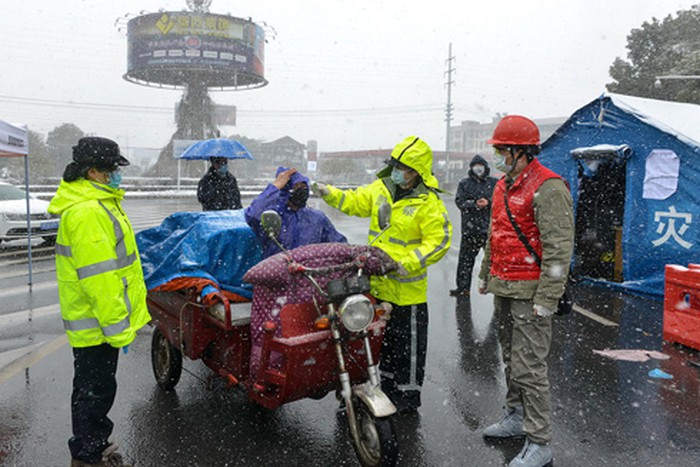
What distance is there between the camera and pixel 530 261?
3373 mm

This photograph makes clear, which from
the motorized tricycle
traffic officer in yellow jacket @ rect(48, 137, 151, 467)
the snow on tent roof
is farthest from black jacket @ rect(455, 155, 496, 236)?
traffic officer in yellow jacket @ rect(48, 137, 151, 467)

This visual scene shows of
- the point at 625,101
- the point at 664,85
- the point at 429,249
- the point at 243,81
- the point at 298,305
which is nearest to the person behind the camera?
the point at 298,305

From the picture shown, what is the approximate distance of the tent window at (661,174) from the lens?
7.82 m

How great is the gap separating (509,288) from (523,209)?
1.66 ft

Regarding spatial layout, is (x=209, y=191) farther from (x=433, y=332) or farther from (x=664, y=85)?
(x=664, y=85)

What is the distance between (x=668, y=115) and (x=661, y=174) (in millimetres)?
1271

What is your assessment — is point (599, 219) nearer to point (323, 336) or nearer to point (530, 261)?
point (530, 261)

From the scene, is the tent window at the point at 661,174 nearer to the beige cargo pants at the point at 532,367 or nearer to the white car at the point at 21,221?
the beige cargo pants at the point at 532,367

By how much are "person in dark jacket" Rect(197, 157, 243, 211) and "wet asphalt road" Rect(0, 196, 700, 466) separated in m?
2.15

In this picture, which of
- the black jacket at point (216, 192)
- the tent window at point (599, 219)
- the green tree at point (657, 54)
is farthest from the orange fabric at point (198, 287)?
the green tree at point (657, 54)

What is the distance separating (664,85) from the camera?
28.1m

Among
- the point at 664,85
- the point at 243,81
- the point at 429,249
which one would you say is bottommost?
the point at 429,249

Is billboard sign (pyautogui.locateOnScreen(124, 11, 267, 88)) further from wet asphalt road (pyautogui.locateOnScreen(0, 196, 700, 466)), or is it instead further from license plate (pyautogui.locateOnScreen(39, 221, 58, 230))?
wet asphalt road (pyautogui.locateOnScreen(0, 196, 700, 466))

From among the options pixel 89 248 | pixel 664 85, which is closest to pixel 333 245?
pixel 89 248
